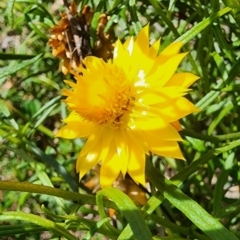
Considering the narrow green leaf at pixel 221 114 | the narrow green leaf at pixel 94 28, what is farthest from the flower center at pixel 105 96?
the narrow green leaf at pixel 221 114

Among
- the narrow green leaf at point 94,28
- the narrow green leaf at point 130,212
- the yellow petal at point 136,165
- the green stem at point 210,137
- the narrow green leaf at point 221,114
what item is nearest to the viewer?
the narrow green leaf at point 130,212

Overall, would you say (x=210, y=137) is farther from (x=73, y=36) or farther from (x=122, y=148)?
(x=73, y=36)

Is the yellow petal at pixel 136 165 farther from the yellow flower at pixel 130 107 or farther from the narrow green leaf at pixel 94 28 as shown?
the narrow green leaf at pixel 94 28

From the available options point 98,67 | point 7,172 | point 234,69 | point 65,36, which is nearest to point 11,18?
point 98,67

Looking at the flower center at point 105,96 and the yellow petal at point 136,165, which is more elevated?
the flower center at point 105,96

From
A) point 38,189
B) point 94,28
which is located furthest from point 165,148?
point 94,28

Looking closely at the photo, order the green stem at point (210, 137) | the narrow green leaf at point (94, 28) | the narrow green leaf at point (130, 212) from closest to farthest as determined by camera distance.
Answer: the narrow green leaf at point (130, 212)
the green stem at point (210, 137)
the narrow green leaf at point (94, 28)

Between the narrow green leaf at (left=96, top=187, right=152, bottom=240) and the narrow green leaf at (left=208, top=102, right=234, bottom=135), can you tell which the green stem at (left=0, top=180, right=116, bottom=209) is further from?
the narrow green leaf at (left=208, top=102, right=234, bottom=135)
